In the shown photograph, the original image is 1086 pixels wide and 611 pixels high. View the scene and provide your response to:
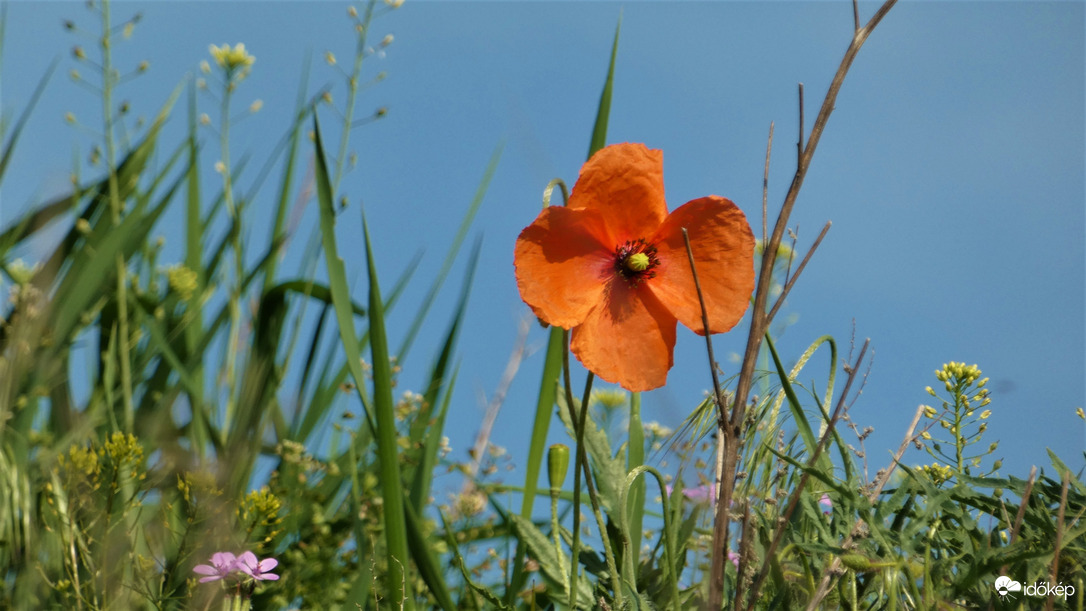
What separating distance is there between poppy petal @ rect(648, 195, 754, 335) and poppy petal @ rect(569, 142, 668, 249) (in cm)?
3

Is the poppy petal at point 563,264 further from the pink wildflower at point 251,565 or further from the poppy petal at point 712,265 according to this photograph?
the pink wildflower at point 251,565

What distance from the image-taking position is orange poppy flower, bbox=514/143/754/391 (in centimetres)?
99

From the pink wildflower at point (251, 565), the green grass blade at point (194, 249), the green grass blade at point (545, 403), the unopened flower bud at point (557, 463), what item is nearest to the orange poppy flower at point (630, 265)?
the unopened flower bud at point (557, 463)

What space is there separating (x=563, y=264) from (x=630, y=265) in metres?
0.08

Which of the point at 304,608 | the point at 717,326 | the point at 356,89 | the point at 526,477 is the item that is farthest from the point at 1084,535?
the point at 356,89

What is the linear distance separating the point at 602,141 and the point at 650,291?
1.99 feet

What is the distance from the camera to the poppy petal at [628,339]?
0.97 meters

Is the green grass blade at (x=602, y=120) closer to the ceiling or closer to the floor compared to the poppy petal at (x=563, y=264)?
closer to the ceiling

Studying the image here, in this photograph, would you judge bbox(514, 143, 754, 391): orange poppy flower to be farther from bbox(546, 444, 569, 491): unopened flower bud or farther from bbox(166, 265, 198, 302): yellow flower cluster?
bbox(166, 265, 198, 302): yellow flower cluster

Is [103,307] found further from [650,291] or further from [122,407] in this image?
[650,291]

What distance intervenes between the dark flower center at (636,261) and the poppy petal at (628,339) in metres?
0.01

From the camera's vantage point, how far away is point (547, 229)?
998 mm

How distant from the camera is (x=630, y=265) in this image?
1.02 m

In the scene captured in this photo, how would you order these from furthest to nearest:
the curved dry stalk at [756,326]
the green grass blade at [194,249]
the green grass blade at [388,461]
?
1. the green grass blade at [194,249]
2. the green grass blade at [388,461]
3. the curved dry stalk at [756,326]
